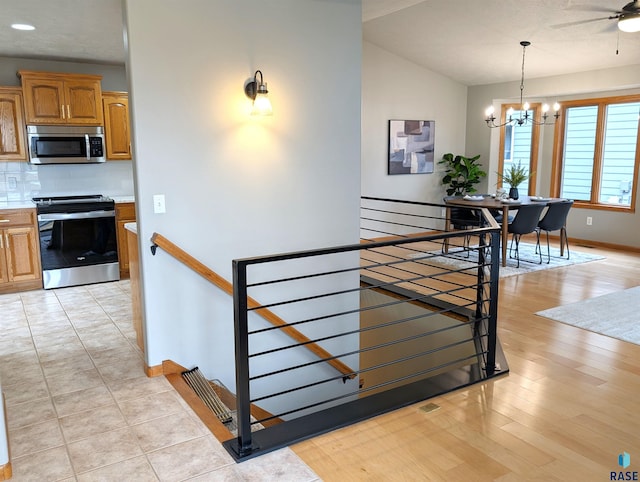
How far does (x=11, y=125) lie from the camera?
5332mm

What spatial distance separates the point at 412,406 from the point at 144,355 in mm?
1801

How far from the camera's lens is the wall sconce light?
3.33 metres

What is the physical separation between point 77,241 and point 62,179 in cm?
88

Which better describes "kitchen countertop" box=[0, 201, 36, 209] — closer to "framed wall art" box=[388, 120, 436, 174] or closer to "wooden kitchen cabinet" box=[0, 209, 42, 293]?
A: "wooden kitchen cabinet" box=[0, 209, 42, 293]

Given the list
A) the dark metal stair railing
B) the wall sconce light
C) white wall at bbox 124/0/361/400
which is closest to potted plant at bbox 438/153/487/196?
the dark metal stair railing

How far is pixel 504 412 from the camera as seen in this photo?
2721 millimetres

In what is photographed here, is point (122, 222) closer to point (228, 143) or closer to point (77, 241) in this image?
point (77, 241)

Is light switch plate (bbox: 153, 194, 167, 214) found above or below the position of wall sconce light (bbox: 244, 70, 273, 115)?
below

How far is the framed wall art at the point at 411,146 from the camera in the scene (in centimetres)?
793

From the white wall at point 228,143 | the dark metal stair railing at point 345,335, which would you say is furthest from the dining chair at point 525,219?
the white wall at point 228,143

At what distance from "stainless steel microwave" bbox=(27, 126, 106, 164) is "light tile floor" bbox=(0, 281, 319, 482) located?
79.9 inches

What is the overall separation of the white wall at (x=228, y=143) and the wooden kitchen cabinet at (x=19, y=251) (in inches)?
112

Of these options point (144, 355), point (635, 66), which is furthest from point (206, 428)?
A: point (635, 66)

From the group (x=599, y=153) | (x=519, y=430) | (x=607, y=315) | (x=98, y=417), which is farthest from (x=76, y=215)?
(x=599, y=153)
